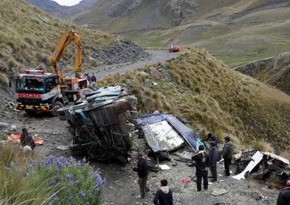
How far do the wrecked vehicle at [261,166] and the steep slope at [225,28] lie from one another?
163ft

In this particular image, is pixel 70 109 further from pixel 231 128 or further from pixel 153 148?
pixel 231 128

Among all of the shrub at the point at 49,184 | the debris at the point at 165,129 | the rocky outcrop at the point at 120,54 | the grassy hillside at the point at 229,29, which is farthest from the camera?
the grassy hillside at the point at 229,29

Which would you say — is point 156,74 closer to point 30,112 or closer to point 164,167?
point 30,112

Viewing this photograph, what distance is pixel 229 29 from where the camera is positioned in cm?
11338

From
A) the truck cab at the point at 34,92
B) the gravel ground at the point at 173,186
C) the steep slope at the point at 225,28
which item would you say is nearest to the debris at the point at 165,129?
the gravel ground at the point at 173,186

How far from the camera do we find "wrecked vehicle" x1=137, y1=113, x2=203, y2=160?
13445 mm

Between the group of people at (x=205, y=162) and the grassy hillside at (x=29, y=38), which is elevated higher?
the grassy hillside at (x=29, y=38)

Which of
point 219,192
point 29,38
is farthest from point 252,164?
point 29,38

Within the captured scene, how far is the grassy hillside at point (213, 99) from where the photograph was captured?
2078 cm

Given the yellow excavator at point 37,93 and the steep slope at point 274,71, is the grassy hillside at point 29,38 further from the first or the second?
the steep slope at point 274,71

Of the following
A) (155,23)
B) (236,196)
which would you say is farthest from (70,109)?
(155,23)

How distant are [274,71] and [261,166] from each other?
37.8 meters

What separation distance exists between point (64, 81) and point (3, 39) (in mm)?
8573

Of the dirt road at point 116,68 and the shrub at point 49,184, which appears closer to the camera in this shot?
the shrub at point 49,184
